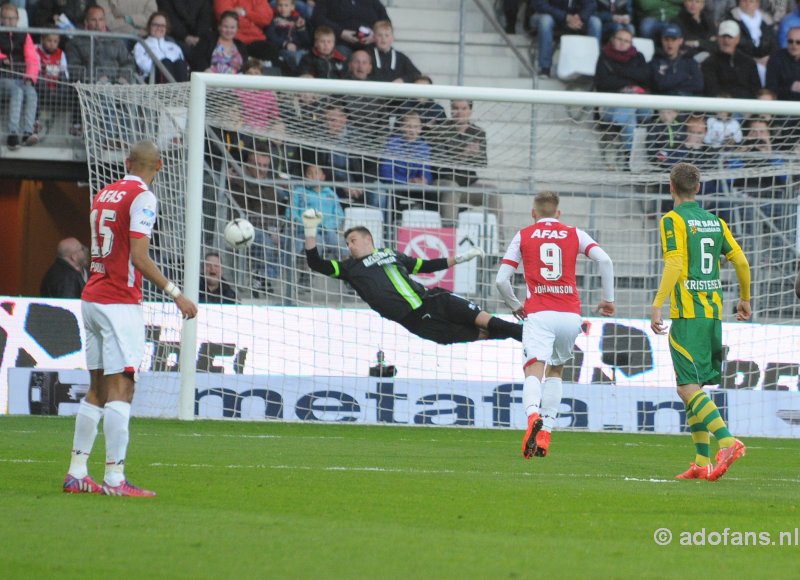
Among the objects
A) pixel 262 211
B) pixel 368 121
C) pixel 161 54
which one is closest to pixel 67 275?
pixel 262 211

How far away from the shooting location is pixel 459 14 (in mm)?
21984

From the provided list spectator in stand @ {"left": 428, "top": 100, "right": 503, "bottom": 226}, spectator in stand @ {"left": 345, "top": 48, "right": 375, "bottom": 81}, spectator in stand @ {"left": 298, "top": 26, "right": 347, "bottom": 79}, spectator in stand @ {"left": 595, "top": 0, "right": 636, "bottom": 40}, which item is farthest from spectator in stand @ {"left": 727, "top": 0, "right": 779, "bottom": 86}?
spectator in stand @ {"left": 298, "top": 26, "right": 347, "bottom": 79}

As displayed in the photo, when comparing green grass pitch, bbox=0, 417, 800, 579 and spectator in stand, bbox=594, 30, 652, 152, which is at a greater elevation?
spectator in stand, bbox=594, 30, 652, 152

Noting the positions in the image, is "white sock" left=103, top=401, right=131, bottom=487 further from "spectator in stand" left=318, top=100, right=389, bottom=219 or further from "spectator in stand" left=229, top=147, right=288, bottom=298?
"spectator in stand" left=318, top=100, right=389, bottom=219

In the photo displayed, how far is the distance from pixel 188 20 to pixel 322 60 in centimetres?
206

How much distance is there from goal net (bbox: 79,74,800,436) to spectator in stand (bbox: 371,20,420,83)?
1539mm

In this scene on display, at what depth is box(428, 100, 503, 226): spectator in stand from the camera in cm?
1598

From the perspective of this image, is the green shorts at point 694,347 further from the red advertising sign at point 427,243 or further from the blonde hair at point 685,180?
the red advertising sign at point 427,243

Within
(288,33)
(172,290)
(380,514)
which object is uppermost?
(288,33)

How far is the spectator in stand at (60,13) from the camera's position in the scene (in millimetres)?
18297

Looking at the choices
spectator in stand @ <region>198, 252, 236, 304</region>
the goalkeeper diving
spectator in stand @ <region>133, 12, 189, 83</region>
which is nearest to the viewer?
the goalkeeper diving

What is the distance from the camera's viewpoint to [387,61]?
752 inches

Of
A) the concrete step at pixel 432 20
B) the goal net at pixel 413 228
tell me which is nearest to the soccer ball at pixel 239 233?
the goal net at pixel 413 228

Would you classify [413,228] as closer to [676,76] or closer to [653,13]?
[676,76]
